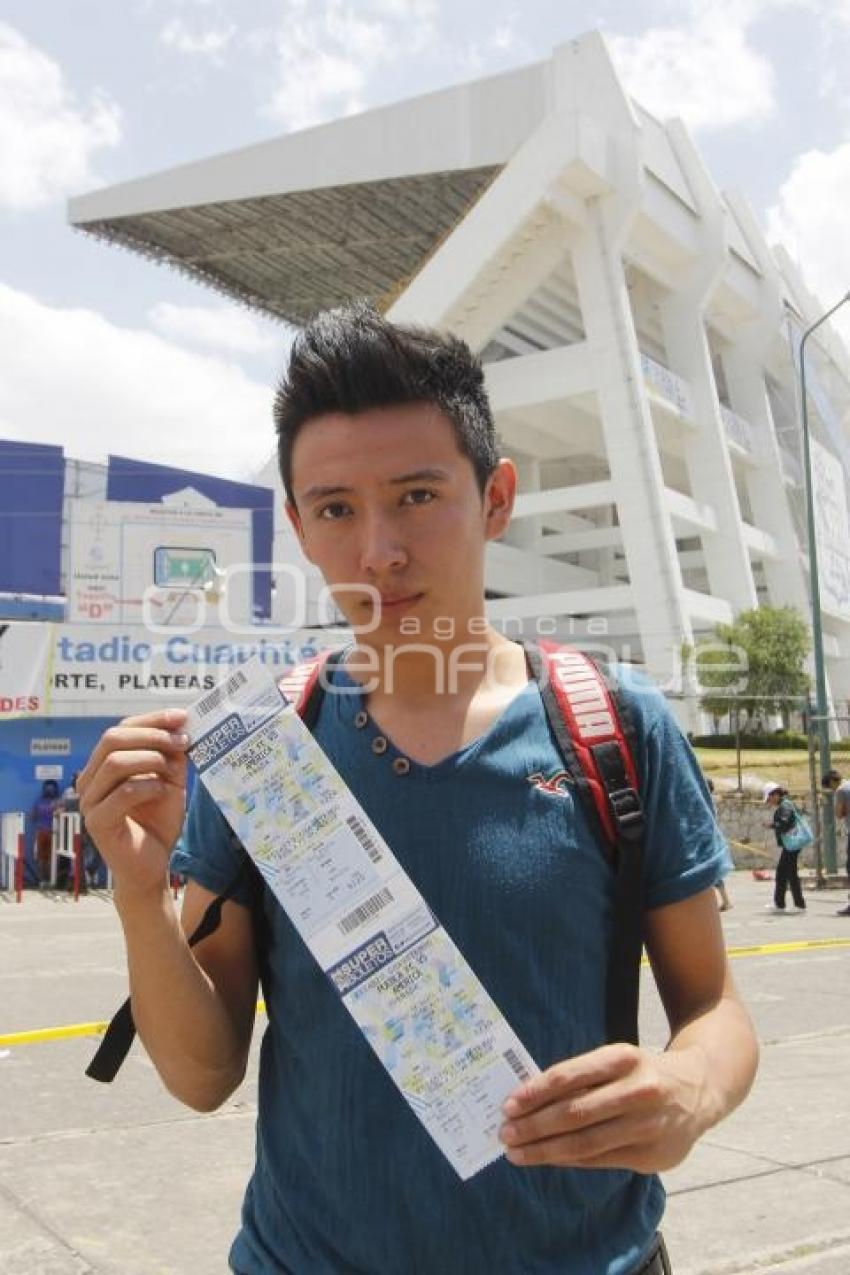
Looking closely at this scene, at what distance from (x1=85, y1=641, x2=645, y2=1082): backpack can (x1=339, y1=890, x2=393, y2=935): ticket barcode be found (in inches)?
7.8

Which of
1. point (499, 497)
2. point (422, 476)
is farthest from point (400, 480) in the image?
point (499, 497)

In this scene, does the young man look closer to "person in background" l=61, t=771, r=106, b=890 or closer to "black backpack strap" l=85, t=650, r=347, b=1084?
"black backpack strap" l=85, t=650, r=347, b=1084

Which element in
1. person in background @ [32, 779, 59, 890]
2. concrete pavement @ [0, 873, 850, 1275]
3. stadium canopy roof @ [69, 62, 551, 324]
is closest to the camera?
concrete pavement @ [0, 873, 850, 1275]

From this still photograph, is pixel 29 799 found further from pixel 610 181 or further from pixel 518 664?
pixel 610 181

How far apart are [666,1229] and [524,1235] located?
2850mm

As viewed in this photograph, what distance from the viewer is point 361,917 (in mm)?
1339

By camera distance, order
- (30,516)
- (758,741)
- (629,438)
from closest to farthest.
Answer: (30,516), (758,741), (629,438)

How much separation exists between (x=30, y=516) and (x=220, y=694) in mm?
20167

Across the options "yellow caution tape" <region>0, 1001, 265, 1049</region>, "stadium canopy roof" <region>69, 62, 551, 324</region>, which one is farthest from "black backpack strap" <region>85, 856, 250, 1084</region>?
"stadium canopy roof" <region>69, 62, 551, 324</region>

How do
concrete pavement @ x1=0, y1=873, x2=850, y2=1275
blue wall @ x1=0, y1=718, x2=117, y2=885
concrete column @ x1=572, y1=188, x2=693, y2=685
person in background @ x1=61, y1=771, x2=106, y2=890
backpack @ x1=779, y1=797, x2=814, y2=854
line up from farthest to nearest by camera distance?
concrete column @ x1=572, y1=188, x2=693, y2=685 → blue wall @ x1=0, y1=718, x2=117, y2=885 → person in background @ x1=61, y1=771, x2=106, y2=890 → backpack @ x1=779, y1=797, x2=814, y2=854 → concrete pavement @ x1=0, y1=873, x2=850, y2=1275

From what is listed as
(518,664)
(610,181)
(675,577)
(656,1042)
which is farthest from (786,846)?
(610,181)

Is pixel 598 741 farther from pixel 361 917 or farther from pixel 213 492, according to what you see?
pixel 213 492

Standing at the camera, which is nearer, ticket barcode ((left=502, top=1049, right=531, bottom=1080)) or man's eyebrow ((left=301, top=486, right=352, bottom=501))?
ticket barcode ((left=502, top=1049, right=531, bottom=1080))

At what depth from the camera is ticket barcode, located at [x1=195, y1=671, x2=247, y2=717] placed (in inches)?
56.7
